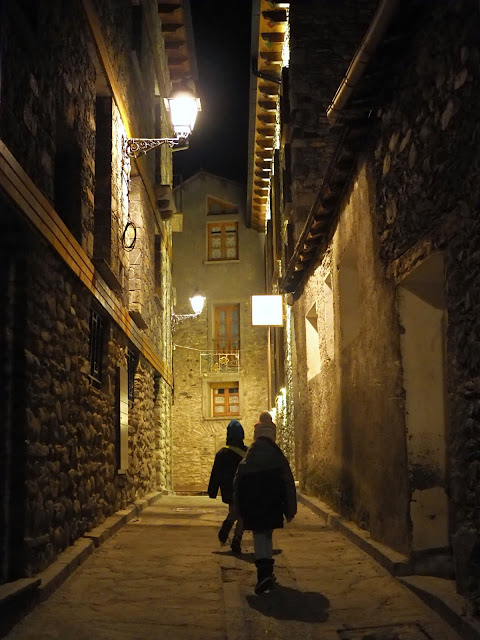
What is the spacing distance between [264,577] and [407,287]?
8.08ft

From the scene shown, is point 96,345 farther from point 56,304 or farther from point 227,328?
point 227,328

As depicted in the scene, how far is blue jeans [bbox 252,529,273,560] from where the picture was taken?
5504 millimetres

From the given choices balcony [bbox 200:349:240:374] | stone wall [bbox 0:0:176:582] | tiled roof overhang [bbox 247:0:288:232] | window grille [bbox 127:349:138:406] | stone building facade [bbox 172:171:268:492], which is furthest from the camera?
balcony [bbox 200:349:240:374]

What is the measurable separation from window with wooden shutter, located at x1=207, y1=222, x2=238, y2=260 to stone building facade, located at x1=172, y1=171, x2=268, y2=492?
4 cm

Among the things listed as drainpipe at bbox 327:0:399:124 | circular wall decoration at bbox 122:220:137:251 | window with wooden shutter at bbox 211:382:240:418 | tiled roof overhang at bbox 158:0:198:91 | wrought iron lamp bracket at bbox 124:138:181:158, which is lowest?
window with wooden shutter at bbox 211:382:240:418

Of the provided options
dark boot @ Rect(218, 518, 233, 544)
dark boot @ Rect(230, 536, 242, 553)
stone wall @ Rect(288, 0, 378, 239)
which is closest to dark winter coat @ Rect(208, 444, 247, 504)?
dark boot @ Rect(218, 518, 233, 544)

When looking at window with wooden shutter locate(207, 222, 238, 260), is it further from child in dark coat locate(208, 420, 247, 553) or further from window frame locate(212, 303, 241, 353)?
child in dark coat locate(208, 420, 247, 553)

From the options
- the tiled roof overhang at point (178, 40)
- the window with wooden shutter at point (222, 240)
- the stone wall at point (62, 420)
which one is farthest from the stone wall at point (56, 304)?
the window with wooden shutter at point (222, 240)

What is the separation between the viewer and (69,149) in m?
7.53

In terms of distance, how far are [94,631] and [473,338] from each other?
2850 mm

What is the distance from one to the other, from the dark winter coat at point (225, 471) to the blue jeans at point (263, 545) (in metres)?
2.15

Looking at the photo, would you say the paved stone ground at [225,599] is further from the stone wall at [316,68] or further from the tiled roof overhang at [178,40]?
the tiled roof overhang at [178,40]

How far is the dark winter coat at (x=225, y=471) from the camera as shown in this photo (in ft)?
25.6

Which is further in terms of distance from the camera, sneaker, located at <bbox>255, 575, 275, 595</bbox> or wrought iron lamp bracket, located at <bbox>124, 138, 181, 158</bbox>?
wrought iron lamp bracket, located at <bbox>124, 138, 181, 158</bbox>
